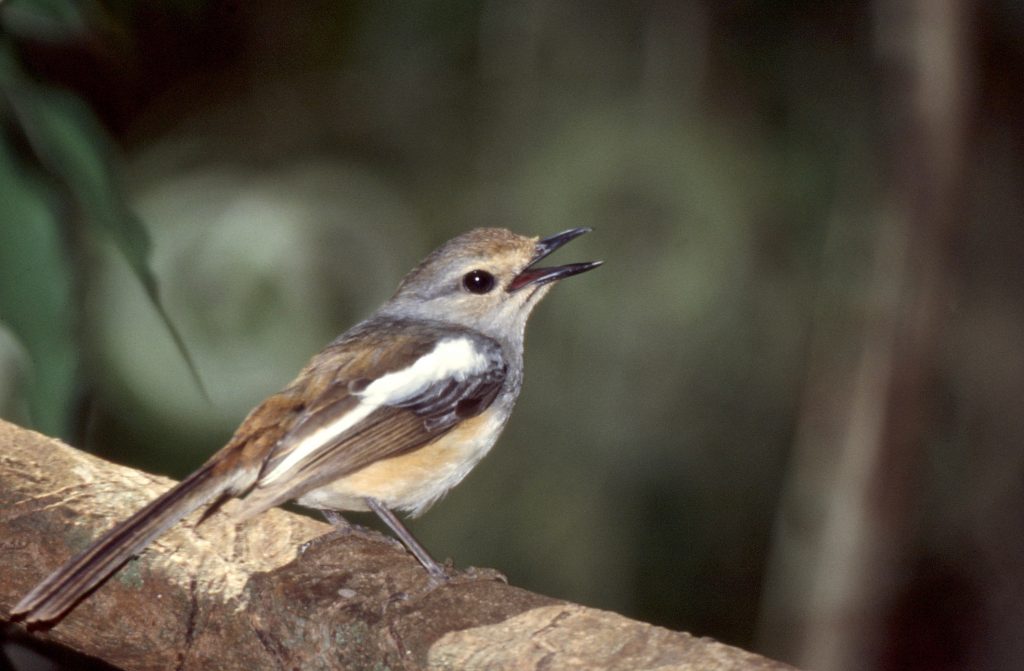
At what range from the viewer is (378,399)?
11.2ft

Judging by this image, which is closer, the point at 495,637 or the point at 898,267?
the point at 495,637

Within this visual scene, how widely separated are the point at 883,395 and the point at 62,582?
2922mm

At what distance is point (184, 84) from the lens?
6.41m

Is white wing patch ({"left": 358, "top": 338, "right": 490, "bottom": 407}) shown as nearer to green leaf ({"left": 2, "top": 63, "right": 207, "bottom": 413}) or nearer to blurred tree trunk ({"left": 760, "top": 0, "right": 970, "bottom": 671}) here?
green leaf ({"left": 2, "top": 63, "right": 207, "bottom": 413})

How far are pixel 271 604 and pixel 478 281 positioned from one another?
4.69 feet

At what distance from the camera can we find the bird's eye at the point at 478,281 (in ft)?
12.7

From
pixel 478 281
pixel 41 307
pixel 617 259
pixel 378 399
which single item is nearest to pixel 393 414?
pixel 378 399

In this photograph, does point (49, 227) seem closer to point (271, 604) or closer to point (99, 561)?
point (99, 561)

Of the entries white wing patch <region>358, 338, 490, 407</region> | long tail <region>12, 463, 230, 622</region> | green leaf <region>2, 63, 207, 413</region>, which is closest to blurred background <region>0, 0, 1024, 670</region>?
white wing patch <region>358, 338, 490, 407</region>

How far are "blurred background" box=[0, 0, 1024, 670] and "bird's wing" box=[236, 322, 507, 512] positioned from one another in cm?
157

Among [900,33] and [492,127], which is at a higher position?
[900,33]

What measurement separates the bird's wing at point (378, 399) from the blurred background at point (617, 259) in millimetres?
1571

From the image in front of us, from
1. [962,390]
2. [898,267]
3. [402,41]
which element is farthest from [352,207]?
[962,390]

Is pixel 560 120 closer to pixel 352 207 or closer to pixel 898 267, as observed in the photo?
pixel 352 207
